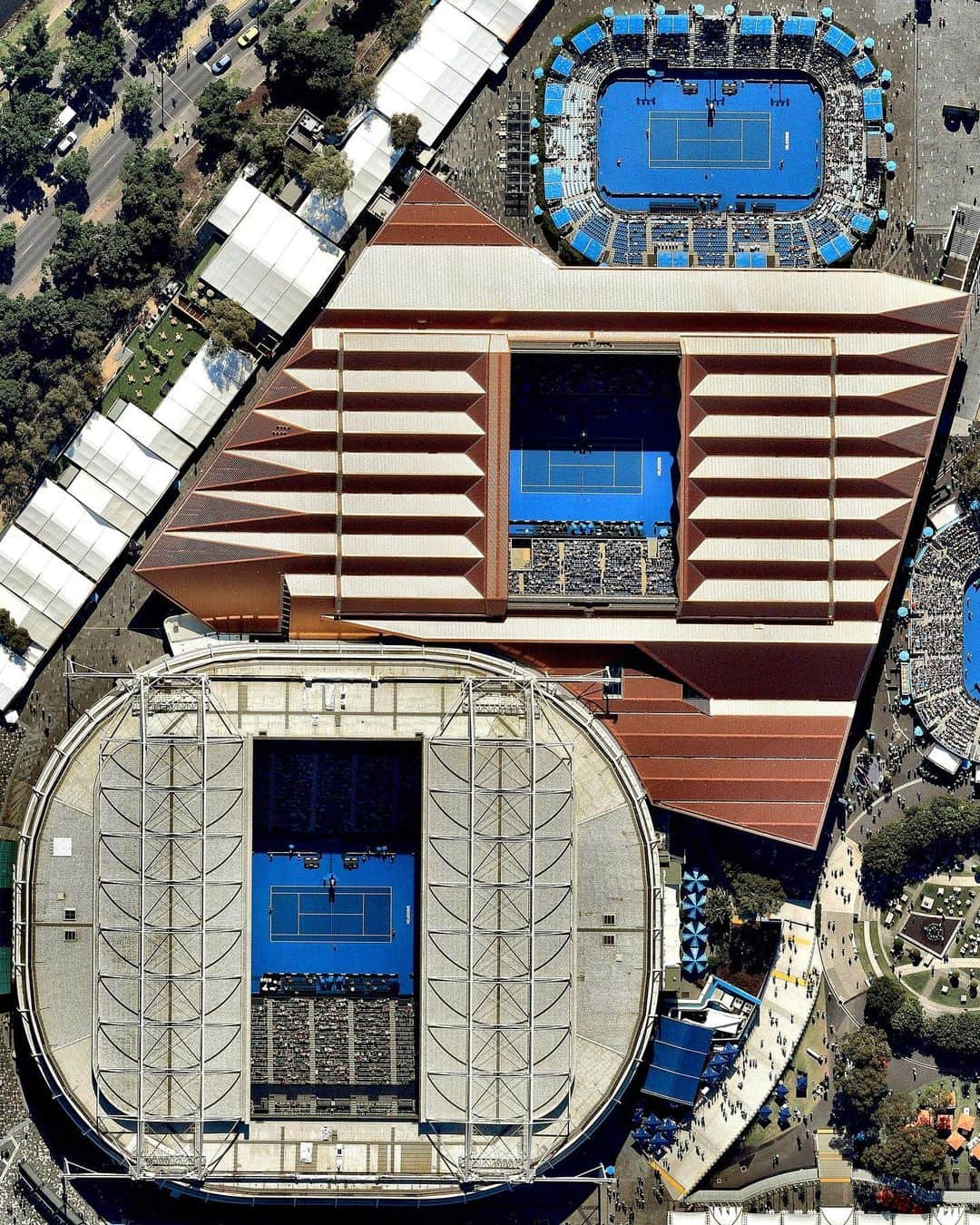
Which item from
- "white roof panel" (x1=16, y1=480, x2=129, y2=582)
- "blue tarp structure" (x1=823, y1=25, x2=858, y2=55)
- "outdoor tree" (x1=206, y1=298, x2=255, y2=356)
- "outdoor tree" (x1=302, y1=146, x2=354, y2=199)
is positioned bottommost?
"white roof panel" (x1=16, y1=480, x2=129, y2=582)

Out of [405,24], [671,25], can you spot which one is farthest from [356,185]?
[671,25]

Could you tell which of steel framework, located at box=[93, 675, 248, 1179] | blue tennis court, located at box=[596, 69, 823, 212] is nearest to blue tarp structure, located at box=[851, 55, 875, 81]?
blue tennis court, located at box=[596, 69, 823, 212]

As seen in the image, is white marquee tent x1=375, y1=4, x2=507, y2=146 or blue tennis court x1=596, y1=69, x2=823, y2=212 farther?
blue tennis court x1=596, y1=69, x2=823, y2=212

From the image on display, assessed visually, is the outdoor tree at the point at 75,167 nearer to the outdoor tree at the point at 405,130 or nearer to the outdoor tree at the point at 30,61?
the outdoor tree at the point at 30,61

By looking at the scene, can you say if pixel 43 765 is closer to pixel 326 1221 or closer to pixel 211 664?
pixel 211 664

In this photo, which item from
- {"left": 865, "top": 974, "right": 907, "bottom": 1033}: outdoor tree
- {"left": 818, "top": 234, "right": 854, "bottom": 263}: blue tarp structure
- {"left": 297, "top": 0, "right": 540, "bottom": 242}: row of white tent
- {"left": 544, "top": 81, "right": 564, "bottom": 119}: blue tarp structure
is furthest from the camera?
{"left": 544, "top": 81, "right": 564, "bottom": 119}: blue tarp structure

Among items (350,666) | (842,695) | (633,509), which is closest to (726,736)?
(842,695)

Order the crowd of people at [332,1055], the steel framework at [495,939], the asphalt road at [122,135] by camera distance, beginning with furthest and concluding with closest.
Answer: the asphalt road at [122,135] → the crowd of people at [332,1055] → the steel framework at [495,939]

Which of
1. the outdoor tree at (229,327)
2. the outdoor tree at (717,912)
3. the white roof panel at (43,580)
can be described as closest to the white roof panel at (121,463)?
the white roof panel at (43,580)

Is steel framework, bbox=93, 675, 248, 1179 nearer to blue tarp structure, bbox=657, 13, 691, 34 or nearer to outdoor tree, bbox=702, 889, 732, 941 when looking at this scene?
outdoor tree, bbox=702, 889, 732, 941
